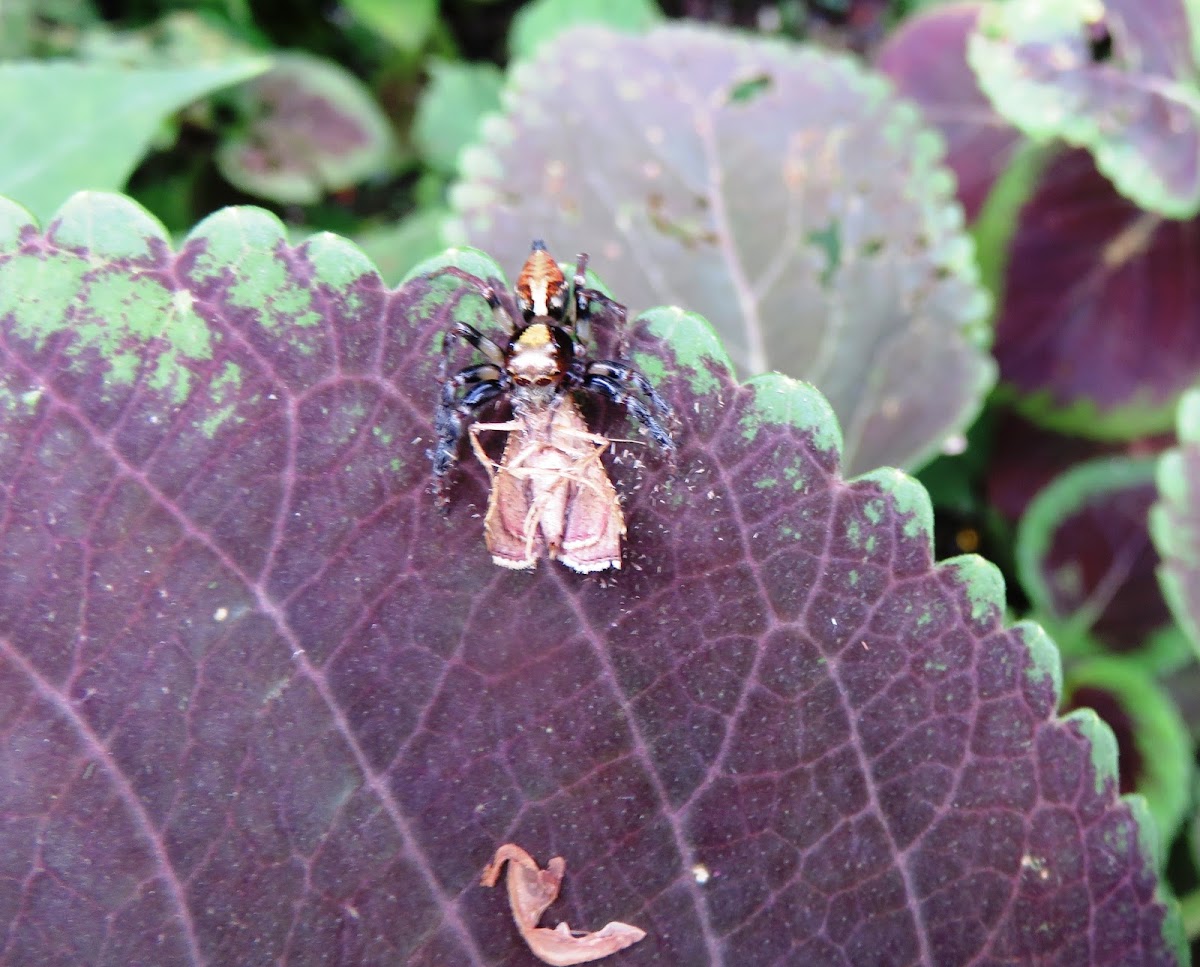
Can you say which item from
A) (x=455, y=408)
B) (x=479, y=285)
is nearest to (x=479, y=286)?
(x=479, y=285)

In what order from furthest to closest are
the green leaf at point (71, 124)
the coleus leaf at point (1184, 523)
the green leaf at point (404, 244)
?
the green leaf at point (404, 244)
the green leaf at point (71, 124)
the coleus leaf at point (1184, 523)

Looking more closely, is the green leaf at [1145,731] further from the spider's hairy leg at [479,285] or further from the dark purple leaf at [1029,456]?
the spider's hairy leg at [479,285]

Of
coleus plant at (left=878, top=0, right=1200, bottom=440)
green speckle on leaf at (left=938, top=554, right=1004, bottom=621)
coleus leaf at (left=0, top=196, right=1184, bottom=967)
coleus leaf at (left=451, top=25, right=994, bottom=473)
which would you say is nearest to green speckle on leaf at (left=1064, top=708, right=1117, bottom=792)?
coleus leaf at (left=0, top=196, right=1184, bottom=967)

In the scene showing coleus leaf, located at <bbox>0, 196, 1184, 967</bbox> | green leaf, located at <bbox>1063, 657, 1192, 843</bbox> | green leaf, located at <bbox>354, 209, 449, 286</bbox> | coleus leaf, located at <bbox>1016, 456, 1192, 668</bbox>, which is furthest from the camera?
green leaf, located at <bbox>354, 209, 449, 286</bbox>

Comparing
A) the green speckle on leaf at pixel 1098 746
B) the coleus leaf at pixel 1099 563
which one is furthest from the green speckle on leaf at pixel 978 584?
the coleus leaf at pixel 1099 563

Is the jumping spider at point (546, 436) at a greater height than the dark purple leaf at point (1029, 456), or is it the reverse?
the jumping spider at point (546, 436)

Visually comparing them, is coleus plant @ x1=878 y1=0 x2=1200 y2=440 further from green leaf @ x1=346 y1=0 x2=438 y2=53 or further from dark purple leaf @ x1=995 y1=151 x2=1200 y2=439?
green leaf @ x1=346 y1=0 x2=438 y2=53

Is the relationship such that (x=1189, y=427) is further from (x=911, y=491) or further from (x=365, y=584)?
(x=365, y=584)
